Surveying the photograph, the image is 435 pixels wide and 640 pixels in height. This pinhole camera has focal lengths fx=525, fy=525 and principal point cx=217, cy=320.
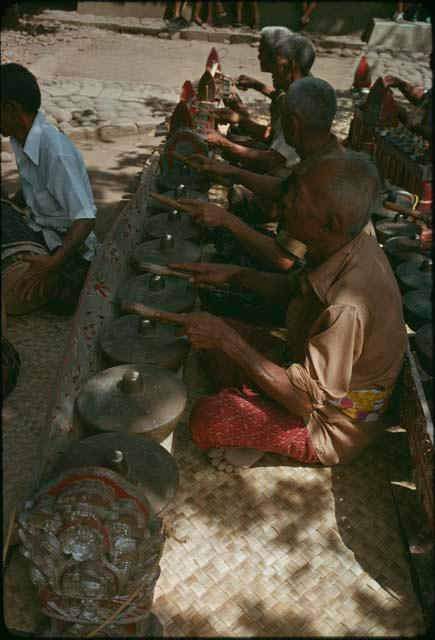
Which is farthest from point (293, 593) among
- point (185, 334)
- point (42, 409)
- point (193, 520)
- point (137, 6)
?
point (137, 6)

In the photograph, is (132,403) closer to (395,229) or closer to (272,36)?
(395,229)

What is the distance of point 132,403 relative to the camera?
226cm

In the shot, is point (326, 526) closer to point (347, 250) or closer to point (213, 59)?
point (347, 250)

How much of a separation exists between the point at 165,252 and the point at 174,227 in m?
0.42

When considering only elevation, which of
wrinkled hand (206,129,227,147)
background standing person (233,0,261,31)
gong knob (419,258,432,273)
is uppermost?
→ background standing person (233,0,261,31)

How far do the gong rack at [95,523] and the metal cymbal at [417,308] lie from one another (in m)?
1.59

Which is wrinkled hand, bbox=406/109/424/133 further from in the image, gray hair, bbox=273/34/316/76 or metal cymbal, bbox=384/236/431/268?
metal cymbal, bbox=384/236/431/268

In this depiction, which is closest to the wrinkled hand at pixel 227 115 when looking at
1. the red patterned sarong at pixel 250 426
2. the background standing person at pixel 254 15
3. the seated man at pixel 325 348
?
the seated man at pixel 325 348

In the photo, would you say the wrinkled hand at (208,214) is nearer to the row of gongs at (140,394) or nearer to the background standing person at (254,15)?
the row of gongs at (140,394)

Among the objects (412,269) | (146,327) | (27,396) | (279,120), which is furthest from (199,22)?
(146,327)

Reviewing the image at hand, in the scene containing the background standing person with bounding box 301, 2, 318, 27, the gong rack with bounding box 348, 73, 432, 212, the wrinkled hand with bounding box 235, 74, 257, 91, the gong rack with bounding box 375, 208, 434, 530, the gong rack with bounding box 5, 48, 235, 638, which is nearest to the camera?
the gong rack with bounding box 5, 48, 235, 638

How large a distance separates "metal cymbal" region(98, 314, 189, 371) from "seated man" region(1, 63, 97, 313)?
917 mm

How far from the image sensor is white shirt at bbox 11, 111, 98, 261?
3395mm

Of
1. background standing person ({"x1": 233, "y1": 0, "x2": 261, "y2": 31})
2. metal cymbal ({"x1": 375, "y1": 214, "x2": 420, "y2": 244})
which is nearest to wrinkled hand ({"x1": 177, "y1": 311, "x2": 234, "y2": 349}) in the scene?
metal cymbal ({"x1": 375, "y1": 214, "x2": 420, "y2": 244})
